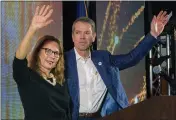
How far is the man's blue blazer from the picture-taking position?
1.87m

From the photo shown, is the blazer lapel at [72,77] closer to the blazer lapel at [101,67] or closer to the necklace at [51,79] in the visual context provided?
the blazer lapel at [101,67]

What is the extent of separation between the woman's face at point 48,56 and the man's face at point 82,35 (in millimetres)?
397

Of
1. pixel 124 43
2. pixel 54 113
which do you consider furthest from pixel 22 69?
pixel 124 43

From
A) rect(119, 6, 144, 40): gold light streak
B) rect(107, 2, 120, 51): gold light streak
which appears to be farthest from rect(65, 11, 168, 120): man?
rect(119, 6, 144, 40): gold light streak

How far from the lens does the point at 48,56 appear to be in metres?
1.53

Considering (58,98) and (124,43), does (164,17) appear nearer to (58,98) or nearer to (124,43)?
(58,98)

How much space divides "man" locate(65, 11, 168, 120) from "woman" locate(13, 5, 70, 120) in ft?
0.97

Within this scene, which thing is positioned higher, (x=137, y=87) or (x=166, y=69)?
(x=166, y=69)

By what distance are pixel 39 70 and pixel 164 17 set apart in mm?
1018

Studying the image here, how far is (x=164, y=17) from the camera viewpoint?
212 cm

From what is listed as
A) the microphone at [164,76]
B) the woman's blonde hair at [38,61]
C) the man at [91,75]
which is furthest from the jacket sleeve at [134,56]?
the microphone at [164,76]

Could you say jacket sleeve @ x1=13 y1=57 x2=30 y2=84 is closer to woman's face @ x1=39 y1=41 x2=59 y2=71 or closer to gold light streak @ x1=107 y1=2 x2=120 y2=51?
woman's face @ x1=39 y1=41 x2=59 y2=71

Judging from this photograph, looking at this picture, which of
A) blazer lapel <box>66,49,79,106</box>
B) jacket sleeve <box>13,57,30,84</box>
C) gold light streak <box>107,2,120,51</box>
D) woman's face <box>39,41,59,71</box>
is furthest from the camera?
gold light streak <box>107,2,120,51</box>

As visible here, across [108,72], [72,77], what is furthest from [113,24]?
[72,77]
